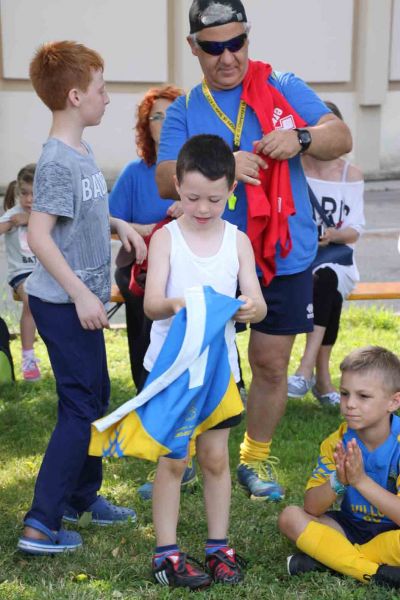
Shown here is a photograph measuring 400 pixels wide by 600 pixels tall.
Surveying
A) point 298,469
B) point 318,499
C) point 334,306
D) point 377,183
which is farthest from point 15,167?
point 318,499

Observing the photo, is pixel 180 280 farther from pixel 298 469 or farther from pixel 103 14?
pixel 103 14

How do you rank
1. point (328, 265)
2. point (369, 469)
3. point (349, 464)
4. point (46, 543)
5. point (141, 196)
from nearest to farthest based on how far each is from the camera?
point (349, 464) < point (369, 469) < point (46, 543) < point (141, 196) < point (328, 265)

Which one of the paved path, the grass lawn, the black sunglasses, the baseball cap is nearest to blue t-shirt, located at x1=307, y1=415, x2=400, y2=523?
the grass lawn

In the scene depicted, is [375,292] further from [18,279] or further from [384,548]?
[384,548]

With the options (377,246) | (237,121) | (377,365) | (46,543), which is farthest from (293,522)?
(377,246)

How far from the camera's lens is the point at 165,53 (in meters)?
16.2

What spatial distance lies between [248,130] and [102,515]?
1.74m

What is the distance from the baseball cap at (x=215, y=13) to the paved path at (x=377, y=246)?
14.8 ft

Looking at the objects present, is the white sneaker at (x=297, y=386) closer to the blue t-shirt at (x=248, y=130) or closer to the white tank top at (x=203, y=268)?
the blue t-shirt at (x=248, y=130)

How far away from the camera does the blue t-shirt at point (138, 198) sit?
5477 millimetres

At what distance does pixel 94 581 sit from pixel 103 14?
13.5 m

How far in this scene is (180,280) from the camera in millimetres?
3477

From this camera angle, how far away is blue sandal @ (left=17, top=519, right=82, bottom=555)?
375 cm

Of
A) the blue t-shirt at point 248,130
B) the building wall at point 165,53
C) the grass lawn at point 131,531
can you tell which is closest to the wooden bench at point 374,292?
the grass lawn at point 131,531
